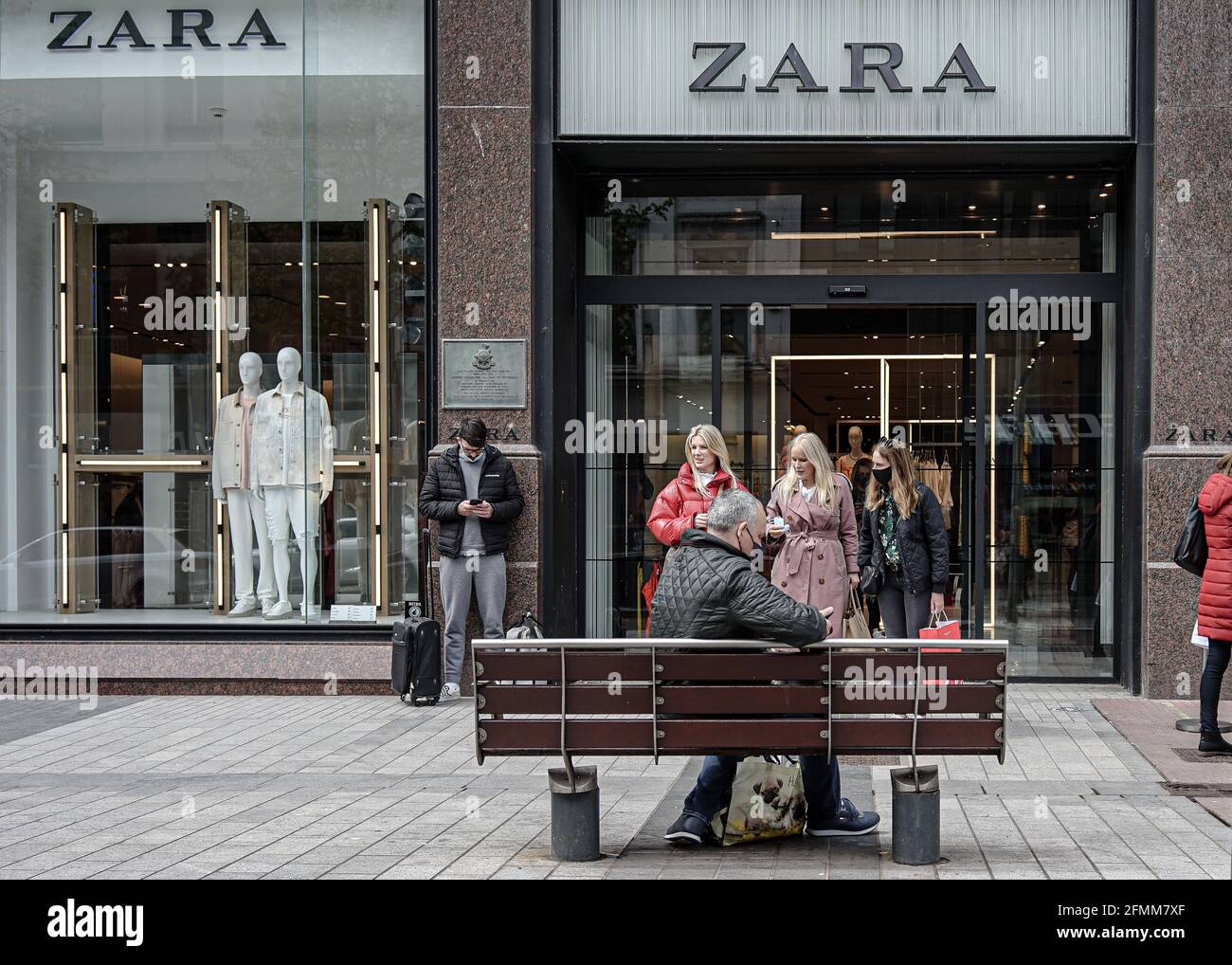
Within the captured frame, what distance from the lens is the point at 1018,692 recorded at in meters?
11.1

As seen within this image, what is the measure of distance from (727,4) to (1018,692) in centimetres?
594

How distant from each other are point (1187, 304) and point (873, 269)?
2550mm

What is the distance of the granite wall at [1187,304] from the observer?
10.5 m

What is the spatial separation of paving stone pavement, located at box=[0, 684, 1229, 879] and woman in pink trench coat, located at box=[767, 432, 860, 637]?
1.24m

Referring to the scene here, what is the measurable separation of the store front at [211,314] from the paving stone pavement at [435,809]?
1.97 meters

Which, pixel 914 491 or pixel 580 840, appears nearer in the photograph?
pixel 580 840

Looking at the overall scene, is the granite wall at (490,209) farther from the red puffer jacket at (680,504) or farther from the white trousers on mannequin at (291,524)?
the red puffer jacket at (680,504)

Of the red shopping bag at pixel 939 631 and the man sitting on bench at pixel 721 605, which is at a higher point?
the man sitting on bench at pixel 721 605

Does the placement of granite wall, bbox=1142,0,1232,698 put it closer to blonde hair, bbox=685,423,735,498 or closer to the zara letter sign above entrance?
the zara letter sign above entrance

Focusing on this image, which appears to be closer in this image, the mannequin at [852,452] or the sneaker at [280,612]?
the sneaker at [280,612]

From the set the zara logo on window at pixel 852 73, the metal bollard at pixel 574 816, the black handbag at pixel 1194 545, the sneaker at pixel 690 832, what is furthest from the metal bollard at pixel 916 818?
the zara logo on window at pixel 852 73

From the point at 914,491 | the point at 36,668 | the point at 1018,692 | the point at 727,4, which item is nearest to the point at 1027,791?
the point at 914,491

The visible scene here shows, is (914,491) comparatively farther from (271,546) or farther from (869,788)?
(271,546)

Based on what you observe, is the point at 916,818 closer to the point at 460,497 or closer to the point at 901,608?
the point at 901,608
